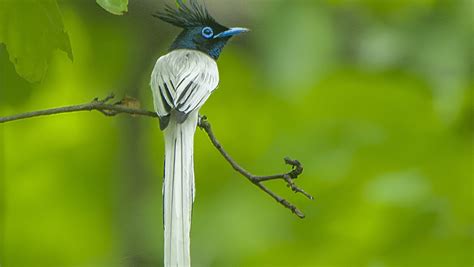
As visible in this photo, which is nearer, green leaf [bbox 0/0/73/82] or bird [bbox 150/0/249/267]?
bird [bbox 150/0/249/267]

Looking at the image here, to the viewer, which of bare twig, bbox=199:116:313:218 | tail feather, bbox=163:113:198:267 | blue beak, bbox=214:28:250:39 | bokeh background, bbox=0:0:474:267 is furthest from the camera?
bokeh background, bbox=0:0:474:267

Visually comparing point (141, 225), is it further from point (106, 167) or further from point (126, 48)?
point (126, 48)

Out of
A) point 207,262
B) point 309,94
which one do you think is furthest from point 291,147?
point 207,262

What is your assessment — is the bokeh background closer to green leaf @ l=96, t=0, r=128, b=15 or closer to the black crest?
the black crest

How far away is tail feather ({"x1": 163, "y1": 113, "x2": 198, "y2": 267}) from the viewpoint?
2.62 ft

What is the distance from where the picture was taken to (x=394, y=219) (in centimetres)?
152

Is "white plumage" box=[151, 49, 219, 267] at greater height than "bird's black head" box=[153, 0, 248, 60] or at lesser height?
lesser

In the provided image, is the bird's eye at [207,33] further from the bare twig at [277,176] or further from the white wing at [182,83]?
the bare twig at [277,176]

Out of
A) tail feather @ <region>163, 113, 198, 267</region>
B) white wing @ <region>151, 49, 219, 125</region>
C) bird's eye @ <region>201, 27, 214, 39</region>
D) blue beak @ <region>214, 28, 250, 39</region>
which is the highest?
bird's eye @ <region>201, 27, 214, 39</region>

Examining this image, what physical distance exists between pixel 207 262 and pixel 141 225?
0.14 m

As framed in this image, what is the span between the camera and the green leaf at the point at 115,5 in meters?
0.80

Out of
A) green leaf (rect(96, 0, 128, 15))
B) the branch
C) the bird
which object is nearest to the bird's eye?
the bird

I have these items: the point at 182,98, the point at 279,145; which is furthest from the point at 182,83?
the point at 279,145

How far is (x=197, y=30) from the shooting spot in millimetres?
1181
